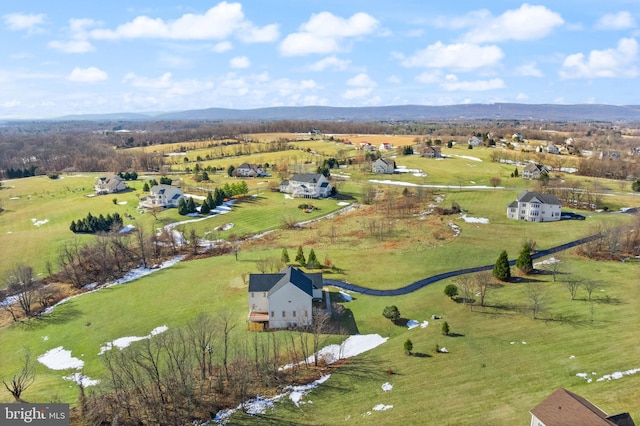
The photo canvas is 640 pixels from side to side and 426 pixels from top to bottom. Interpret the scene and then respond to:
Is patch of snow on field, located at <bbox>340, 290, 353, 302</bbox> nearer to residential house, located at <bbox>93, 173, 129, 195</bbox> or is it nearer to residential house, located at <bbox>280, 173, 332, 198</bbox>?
residential house, located at <bbox>280, 173, 332, 198</bbox>

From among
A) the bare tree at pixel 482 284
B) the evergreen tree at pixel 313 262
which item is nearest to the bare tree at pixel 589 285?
the bare tree at pixel 482 284

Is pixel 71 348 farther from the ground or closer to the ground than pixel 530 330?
closer to the ground

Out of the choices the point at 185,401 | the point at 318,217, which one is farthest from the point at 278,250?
the point at 185,401

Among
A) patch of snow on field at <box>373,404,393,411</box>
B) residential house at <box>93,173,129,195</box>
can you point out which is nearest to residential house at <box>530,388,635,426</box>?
patch of snow on field at <box>373,404,393,411</box>

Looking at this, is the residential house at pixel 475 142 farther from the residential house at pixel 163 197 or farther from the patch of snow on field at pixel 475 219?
the residential house at pixel 163 197

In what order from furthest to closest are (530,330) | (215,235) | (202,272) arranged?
(215,235)
(202,272)
(530,330)

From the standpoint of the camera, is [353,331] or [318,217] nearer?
[353,331]

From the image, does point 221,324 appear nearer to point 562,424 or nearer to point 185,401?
point 185,401
